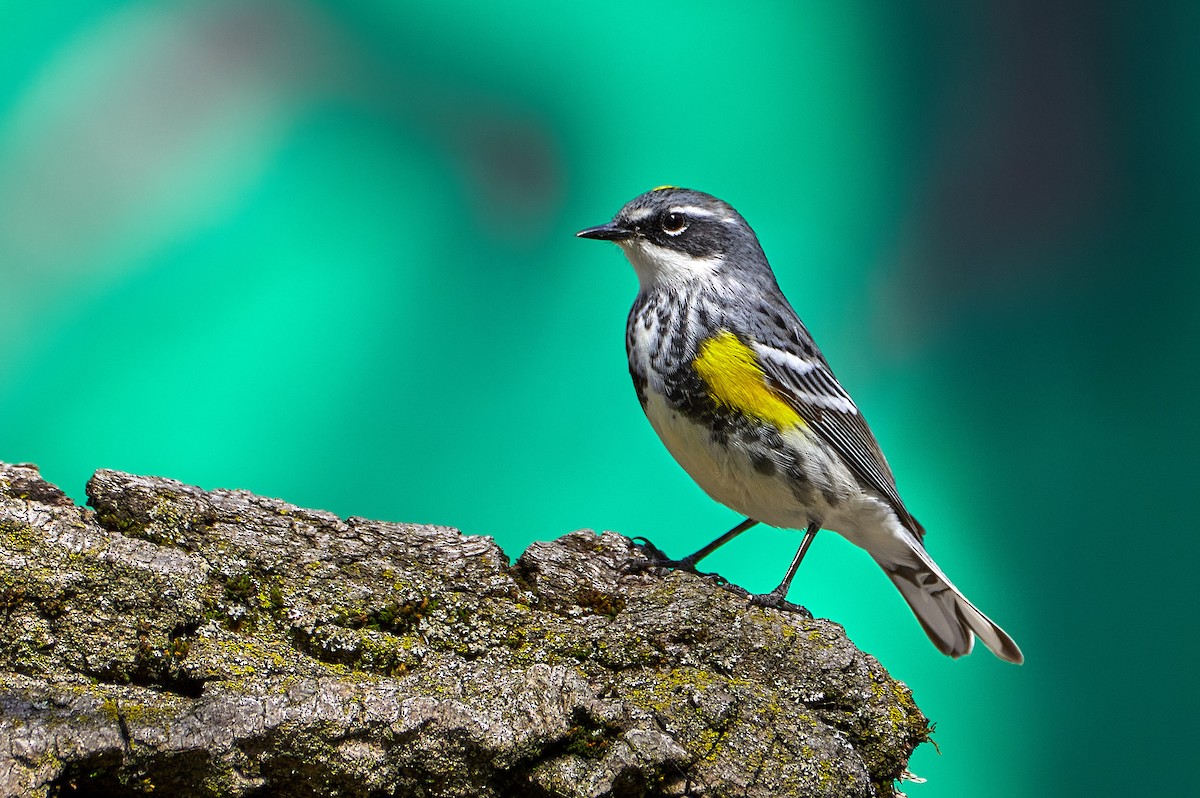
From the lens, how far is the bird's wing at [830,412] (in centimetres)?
299

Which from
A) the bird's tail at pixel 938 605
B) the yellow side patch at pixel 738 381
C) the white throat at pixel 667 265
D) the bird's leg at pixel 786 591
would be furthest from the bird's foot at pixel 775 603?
the white throat at pixel 667 265

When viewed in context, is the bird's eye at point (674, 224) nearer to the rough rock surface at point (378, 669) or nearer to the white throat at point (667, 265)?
the white throat at point (667, 265)

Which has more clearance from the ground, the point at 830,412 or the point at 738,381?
the point at 830,412

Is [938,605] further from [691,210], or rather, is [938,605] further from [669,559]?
[691,210]

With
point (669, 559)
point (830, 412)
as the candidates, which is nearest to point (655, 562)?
point (669, 559)

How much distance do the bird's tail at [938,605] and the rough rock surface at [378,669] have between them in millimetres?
764

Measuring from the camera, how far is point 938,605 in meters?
3.24

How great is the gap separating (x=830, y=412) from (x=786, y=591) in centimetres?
58

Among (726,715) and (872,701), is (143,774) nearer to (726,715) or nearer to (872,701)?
(726,715)

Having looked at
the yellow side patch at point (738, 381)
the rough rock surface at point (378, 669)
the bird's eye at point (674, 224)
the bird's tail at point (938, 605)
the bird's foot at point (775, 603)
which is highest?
the bird's eye at point (674, 224)

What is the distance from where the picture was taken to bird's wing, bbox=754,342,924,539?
9.82ft

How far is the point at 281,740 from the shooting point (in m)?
1.81

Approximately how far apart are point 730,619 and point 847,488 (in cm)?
73

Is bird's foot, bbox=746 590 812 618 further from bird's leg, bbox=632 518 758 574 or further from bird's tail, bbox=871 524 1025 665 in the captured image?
bird's tail, bbox=871 524 1025 665
